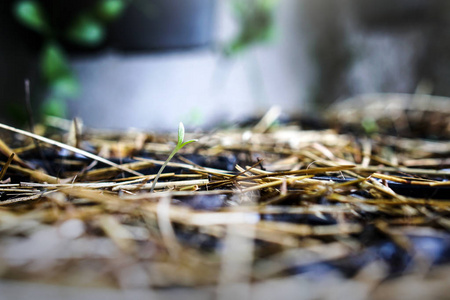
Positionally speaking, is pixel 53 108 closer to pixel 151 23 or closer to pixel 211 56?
pixel 151 23

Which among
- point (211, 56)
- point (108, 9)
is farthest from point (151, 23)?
point (211, 56)

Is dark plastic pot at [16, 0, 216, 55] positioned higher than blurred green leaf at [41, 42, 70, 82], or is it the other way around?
dark plastic pot at [16, 0, 216, 55]

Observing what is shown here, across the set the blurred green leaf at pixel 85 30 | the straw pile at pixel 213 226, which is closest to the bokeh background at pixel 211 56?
the blurred green leaf at pixel 85 30

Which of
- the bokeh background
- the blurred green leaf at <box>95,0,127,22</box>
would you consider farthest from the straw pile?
the blurred green leaf at <box>95,0,127,22</box>

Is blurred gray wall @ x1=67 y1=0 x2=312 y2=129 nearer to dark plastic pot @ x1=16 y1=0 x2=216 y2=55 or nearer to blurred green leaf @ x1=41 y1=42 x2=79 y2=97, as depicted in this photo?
dark plastic pot @ x1=16 y1=0 x2=216 y2=55

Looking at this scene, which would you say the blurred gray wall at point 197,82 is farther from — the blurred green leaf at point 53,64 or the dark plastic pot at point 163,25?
the blurred green leaf at point 53,64

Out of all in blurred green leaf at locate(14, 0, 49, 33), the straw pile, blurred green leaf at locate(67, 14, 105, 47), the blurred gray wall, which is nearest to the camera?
Answer: the straw pile
